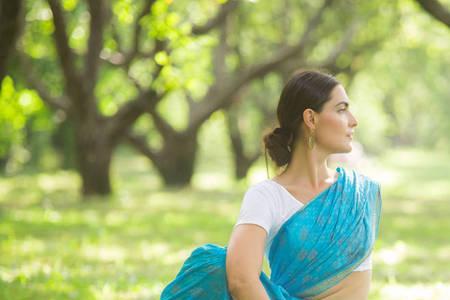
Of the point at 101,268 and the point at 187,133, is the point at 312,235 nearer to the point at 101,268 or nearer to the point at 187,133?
the point at 101,268

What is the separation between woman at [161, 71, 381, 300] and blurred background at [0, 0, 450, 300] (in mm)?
390

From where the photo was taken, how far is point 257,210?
3.52m

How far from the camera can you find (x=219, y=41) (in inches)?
924

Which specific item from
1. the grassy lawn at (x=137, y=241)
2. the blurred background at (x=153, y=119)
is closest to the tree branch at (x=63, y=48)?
the blurred background at (x=153, y=119)

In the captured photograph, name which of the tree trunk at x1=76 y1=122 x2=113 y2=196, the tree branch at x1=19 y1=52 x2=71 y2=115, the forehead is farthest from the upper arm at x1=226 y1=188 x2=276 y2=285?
the tree trunk at x1=76 y1=122 x2=113 y2=196

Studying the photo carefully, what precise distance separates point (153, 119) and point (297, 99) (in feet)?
60.0

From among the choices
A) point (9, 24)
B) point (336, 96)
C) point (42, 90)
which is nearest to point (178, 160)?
point (42, 90)

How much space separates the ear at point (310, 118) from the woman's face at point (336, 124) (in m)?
0.02

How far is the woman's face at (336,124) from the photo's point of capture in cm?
371

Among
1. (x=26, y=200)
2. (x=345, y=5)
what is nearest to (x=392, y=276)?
(x=26, y=200)

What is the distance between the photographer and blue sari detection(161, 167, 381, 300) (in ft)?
11.8

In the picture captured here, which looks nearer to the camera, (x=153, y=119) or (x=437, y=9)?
(x=437, y=9)

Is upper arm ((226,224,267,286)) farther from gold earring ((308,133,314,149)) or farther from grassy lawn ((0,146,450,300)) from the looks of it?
grassy lawn ((0,146,450,300))

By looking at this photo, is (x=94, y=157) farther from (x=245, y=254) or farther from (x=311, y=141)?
(x=245, y=254)
